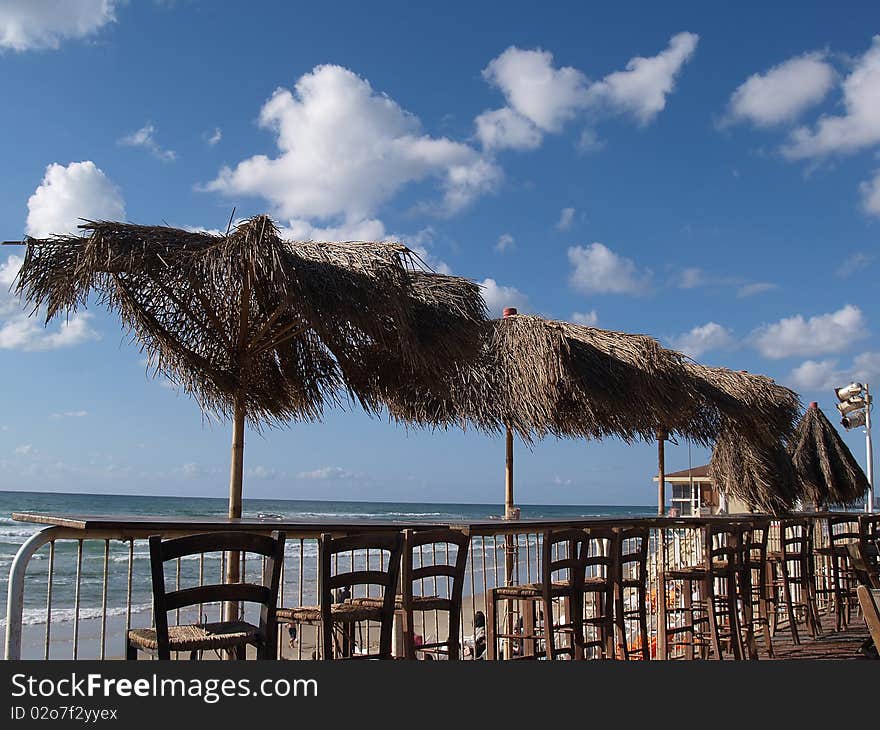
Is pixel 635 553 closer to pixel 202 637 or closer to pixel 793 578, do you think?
pixel 202 637

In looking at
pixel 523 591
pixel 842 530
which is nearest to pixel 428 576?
pixel 523 591

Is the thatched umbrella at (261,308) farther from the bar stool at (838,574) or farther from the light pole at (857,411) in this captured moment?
the light pole at (857,411)

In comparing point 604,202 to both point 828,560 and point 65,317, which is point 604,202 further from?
point 65,317

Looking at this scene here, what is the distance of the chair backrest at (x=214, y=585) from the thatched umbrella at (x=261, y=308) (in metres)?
1.75

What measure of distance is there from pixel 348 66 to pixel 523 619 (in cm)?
727

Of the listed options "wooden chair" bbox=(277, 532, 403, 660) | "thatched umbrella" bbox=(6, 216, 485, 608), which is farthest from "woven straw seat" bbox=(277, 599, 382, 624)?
"thatched umbrella" bbox=(6, 216, 485, 608)

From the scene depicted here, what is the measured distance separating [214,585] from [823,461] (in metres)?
15.0

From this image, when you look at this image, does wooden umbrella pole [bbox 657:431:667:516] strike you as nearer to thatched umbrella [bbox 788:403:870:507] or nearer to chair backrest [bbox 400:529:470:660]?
thatched umbrella [bbox 788:403:870:507]

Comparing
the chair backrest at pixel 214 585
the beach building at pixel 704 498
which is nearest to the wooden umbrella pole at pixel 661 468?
the beach building at pixel 704 498

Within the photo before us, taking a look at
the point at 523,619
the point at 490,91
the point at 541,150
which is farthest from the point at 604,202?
the point at 523,619

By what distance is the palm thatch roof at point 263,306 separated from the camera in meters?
5.29

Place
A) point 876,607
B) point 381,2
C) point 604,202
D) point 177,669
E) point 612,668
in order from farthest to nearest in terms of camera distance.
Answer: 1. point 604,202
2. point 381,2
3. point 612,668
4. point 177,669
5. point 876,607

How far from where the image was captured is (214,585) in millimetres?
3193

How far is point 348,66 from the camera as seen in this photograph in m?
10.3
